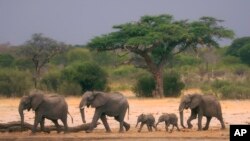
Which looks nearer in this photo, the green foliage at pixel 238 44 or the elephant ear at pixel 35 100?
the elephant ear at pixel 35 100

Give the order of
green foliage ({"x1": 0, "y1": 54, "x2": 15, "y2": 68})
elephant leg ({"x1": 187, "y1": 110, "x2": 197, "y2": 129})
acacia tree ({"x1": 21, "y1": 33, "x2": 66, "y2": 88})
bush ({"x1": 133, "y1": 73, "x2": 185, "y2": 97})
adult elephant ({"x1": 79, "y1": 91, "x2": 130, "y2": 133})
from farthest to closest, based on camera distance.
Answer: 1. green foliage ({"x1": 0, "y1": 54, "x2": 15, "y2": 68})
2. acacia tree ({"x1": 21, "y1": 33, "x2": 66, "y2": 88})
3. bush ({"x1": 133, "y1": 73, "x2": 185, "y2": 97})
4. elephant leg ({"x1": 187, "y1": 110, "x2": 197, "y2": 129})
5. adult elephant ({"x1": 79, "y1": 91, "x2": 130, "y2": 133})

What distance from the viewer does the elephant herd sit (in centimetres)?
1888

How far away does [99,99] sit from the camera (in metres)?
19.7

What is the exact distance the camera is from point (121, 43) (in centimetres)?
4225

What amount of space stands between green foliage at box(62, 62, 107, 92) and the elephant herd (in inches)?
839

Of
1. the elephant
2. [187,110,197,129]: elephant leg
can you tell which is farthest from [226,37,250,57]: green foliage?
the elephant


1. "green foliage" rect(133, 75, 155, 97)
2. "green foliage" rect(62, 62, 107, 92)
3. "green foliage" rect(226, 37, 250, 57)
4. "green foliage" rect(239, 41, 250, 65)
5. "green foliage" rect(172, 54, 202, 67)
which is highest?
"green foliage" rect(226, 37, 250, 57)

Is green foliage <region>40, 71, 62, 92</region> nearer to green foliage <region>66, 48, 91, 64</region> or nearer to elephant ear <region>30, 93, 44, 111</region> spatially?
elephant ear <region>30, 93, 44, 111</region>

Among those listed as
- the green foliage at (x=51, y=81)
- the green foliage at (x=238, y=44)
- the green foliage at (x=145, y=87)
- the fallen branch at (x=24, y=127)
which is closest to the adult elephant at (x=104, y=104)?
the fallen branch at (x=24, y=127)

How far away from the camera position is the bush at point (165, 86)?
41.3 metres

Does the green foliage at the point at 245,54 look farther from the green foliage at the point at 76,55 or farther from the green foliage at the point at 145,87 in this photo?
the green foliage at the point at 145,87

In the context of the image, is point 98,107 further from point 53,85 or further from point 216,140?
point 53,85

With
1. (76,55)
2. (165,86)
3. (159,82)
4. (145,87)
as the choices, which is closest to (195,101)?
(159,82)

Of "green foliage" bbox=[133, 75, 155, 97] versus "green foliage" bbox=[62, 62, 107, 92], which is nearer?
"green foliage" bbox=[133, 75, 155, 97]
